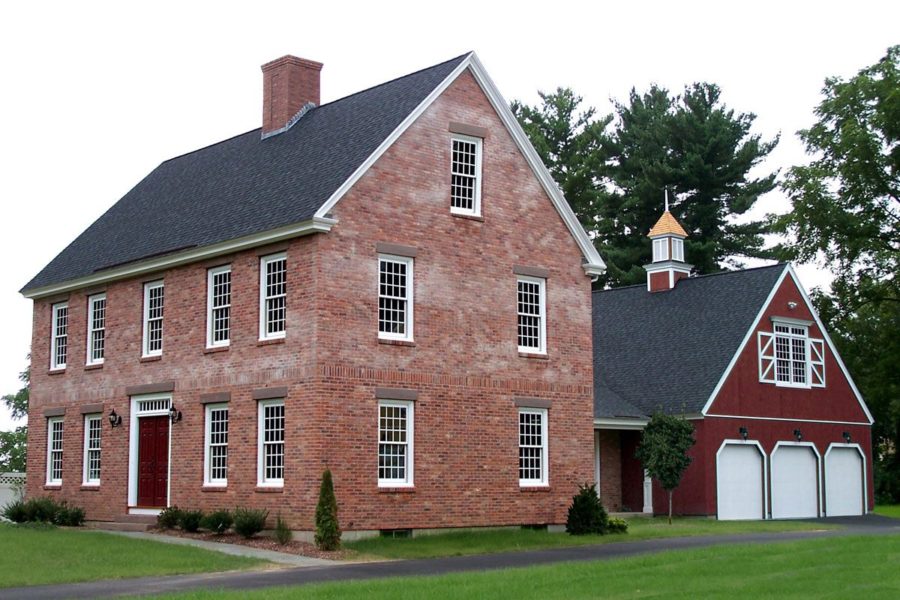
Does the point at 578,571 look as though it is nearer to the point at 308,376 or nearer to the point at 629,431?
the point at 308,376

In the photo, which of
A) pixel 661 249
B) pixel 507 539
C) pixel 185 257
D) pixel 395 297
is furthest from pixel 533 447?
pixel 661 249

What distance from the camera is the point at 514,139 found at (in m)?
31.0

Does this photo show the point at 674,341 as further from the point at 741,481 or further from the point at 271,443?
the point at 271,443

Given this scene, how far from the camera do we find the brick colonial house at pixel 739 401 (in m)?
39.0

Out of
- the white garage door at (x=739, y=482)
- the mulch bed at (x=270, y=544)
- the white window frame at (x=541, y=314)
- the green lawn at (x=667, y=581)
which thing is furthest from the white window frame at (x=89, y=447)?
the white garage door at (x=739, y=482)

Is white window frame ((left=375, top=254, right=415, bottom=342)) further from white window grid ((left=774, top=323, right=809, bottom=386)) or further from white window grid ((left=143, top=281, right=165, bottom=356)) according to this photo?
white window grid ((left=774, top=323, right=809, bottom=386))

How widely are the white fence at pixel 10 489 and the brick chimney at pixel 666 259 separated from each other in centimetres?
2338

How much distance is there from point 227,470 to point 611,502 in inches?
641

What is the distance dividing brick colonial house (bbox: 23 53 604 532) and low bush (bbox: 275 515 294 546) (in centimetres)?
28

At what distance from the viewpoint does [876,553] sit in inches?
888

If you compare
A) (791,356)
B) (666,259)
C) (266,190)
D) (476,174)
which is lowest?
(791,356)

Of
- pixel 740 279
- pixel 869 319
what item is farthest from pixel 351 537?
pixel 869 319

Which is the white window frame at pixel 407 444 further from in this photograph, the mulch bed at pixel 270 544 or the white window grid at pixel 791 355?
the white window grid at pixel 791 355

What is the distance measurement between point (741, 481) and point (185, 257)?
19.5 metres
